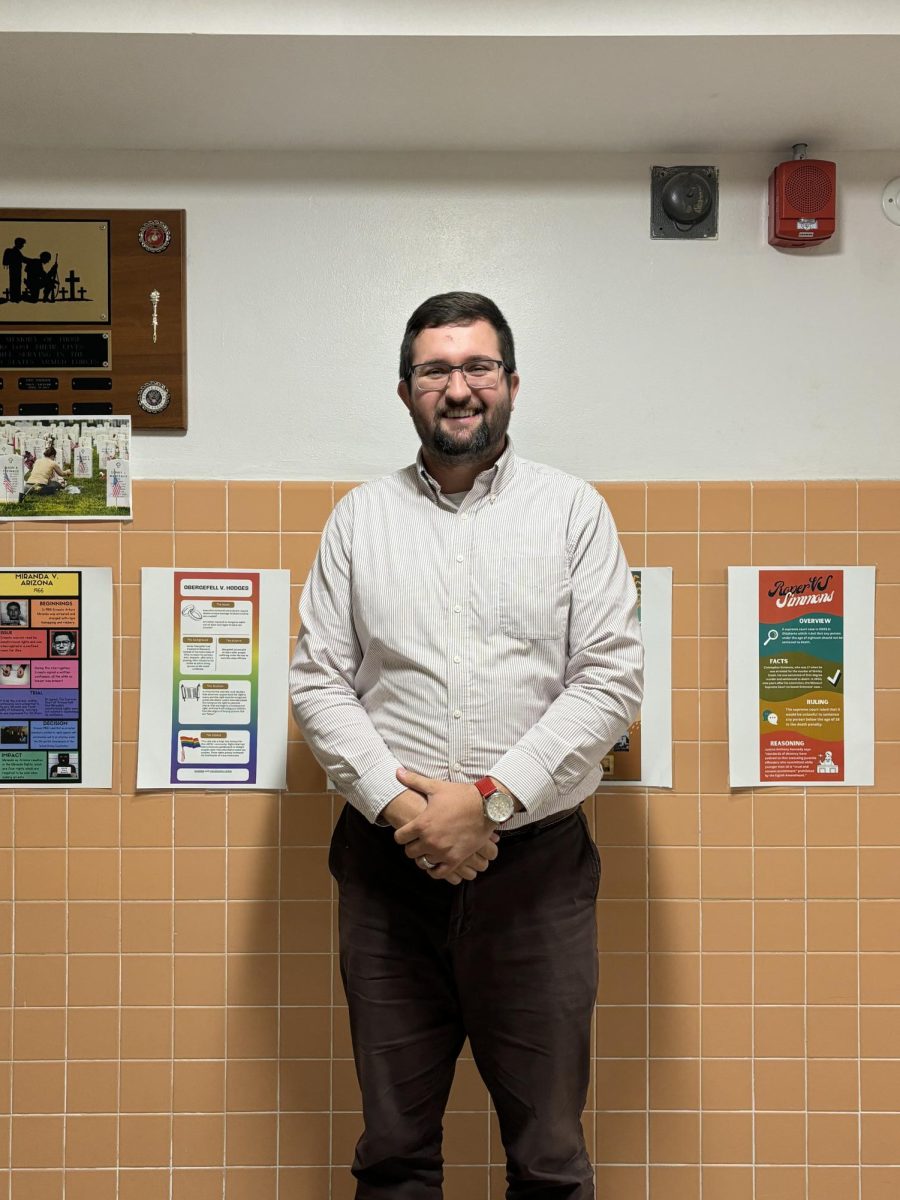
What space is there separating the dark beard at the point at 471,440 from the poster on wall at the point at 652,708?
61cm

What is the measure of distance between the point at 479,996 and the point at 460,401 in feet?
3.52

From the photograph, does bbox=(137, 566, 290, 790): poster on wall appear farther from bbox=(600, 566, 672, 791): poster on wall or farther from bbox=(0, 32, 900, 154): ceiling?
bbox=(0, 32, 900, 154): ceiling

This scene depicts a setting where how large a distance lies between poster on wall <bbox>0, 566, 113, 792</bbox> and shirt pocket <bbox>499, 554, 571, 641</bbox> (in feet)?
3.36

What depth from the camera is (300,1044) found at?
2.29 metres

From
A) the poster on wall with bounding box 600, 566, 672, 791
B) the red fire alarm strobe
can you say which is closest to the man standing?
the poster on wall with bounding box 600, 566, 672, 791

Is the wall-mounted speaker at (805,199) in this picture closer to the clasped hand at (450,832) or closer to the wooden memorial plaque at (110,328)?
the wooden memorial plaque at (110,328)

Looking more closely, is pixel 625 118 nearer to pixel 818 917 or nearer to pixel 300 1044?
pixel 818 917

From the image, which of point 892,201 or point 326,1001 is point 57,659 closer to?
point 326,1001

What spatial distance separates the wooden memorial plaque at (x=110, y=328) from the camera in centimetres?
232

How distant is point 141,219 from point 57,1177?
2.21 metres

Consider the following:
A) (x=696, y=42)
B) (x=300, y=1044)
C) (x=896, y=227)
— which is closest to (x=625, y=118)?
(x=696, y=42)

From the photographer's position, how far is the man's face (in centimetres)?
183

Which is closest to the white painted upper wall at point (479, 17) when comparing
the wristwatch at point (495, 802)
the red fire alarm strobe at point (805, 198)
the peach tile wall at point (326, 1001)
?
the red fire alarm strobe at point (805, 198)

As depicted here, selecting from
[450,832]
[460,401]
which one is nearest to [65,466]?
[460,401]
